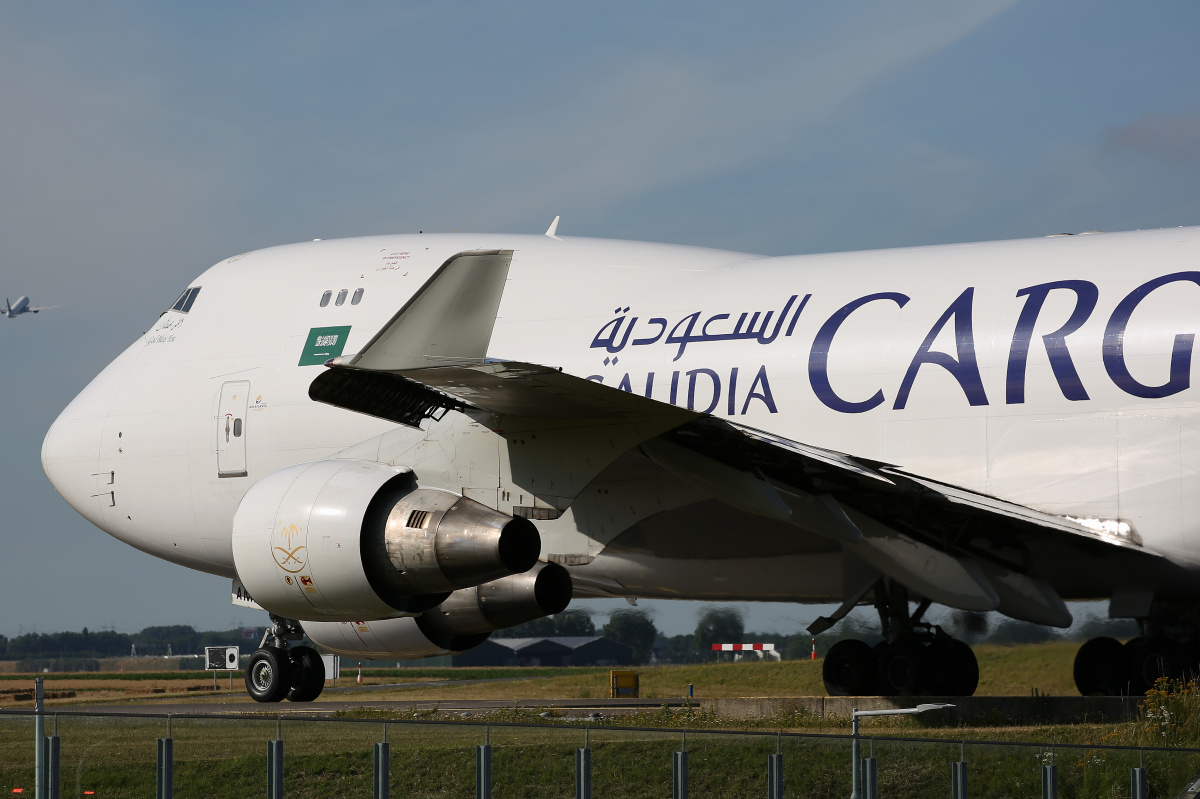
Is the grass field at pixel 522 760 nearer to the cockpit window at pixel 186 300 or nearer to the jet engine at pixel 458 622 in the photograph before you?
the jet engine at pixel 458 622

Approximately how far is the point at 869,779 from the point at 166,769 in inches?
144

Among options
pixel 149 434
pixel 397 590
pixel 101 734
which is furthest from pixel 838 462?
pixel 149 434

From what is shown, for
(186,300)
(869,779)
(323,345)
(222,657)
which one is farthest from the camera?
(222,657)

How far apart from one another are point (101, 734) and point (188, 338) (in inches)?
413

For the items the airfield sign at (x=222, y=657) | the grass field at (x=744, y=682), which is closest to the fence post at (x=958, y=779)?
the grass field at (x=744, y=682)

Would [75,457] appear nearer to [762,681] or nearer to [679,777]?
[762,681]

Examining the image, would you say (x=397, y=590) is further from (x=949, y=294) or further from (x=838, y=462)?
(x=949, y=294)

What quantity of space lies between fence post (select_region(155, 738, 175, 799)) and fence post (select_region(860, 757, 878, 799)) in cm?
358

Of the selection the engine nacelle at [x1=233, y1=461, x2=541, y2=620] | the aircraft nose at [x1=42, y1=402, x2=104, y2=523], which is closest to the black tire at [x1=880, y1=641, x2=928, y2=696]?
the engine nacelle at [x1=233, y1=461, x2=541, y2=620]

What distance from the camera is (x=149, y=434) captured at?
657 inches

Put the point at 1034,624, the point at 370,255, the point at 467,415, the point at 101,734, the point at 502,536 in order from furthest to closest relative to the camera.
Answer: the point at 370,255 → the point at 1034,624 → the point at 467,415 → the point at 502,536 → the point at 101,734

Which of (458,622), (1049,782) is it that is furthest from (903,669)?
(1049,782)

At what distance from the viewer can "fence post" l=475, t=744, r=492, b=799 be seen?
281 inches

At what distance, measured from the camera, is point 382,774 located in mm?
7125
